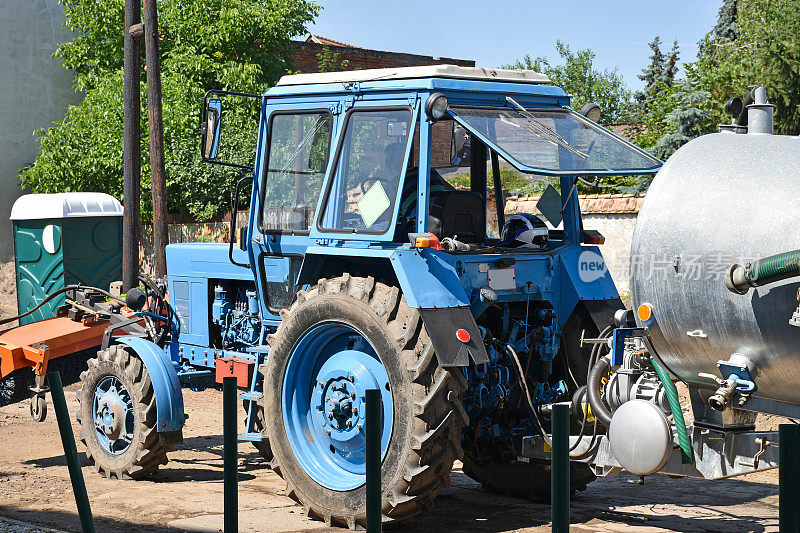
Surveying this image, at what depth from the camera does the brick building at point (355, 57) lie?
101 feet

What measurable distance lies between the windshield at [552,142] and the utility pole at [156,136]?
8.61 meters

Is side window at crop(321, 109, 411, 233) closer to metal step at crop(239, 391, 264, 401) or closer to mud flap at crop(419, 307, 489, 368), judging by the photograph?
mud flap at crop(419, 307, 489, 368)

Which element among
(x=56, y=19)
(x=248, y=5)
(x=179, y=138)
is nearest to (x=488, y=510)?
(x=179, y=138)

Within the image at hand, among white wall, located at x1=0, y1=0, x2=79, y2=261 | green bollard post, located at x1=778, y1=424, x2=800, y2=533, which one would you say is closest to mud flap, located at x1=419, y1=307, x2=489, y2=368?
green bollard post, located at x1=778, y1=424, x2=800, y2=533

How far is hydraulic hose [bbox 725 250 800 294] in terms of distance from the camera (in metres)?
4.56

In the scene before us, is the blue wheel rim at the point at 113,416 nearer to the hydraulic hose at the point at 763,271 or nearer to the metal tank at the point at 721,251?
the metal tank at the point at 721,251

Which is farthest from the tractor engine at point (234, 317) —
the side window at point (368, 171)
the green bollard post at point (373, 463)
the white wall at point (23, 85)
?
the white wall at point (23, 85)

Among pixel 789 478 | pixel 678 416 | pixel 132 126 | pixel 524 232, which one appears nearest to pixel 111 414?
pixel 524 232

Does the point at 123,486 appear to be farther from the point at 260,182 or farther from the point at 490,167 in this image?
the point at 490,167

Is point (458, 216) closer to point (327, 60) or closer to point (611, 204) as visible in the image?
point (611, 204)

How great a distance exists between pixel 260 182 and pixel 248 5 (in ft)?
52.0

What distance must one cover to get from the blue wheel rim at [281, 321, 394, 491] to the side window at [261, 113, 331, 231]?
103cm

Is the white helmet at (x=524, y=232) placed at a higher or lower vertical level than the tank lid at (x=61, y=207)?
lower

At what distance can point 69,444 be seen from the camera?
15.4ft
